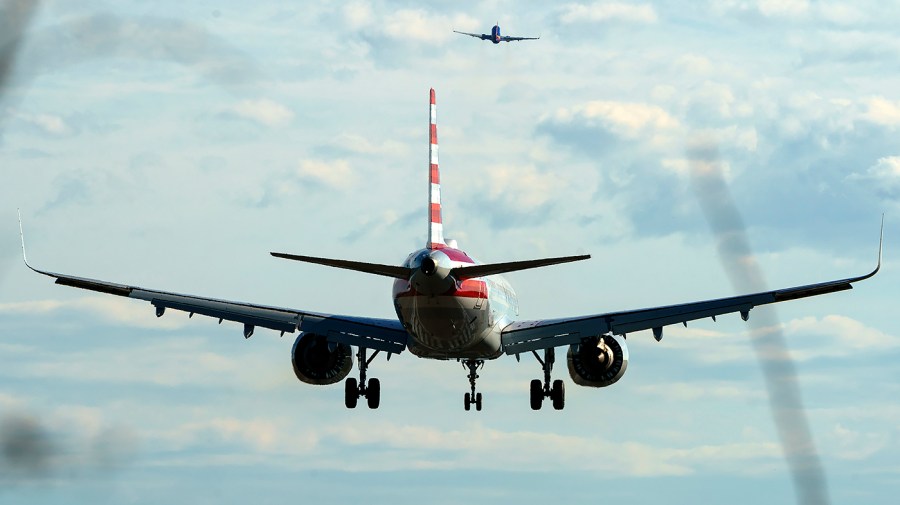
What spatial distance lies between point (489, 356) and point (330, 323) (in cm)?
883

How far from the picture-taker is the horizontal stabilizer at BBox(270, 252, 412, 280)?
6406 centimetres

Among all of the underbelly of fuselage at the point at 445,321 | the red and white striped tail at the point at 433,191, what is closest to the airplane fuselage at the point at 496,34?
the red and white striped tail at the point at 433,191

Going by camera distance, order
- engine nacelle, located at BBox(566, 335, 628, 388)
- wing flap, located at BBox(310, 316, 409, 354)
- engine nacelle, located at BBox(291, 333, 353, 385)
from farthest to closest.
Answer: engine nacelle, located at BBox(291, 333, 353, 385) → engine nacelle, located at BBox(566, 335, 628, 388) → wing flap, located at BBox(310, 316, 409, 354)

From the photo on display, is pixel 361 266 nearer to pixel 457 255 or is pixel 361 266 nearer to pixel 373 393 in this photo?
pixel 457 255

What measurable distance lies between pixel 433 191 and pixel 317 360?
12513mm

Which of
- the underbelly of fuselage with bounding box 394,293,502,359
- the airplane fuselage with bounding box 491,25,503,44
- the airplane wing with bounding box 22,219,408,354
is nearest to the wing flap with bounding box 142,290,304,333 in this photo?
the airplane wing with bounding box 22,219,408,354

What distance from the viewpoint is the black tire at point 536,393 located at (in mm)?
86375

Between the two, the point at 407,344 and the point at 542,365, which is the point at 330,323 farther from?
the point at 542,365

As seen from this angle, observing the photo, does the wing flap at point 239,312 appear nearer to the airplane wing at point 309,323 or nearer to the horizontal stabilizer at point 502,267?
the airplane wing at point 309,323

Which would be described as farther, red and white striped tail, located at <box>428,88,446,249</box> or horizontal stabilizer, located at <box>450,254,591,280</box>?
red and white striped tail, located at <box>428,88,446,249</box>

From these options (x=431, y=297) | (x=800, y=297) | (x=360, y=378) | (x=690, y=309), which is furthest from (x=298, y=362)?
(x=800, y=297)

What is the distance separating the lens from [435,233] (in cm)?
8712

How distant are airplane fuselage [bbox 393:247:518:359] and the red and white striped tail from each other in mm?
8526

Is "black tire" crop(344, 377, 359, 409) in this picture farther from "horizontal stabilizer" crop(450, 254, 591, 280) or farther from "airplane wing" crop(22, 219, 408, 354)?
"horizontal stabilizer" crop(450, 254, 591, 280)
